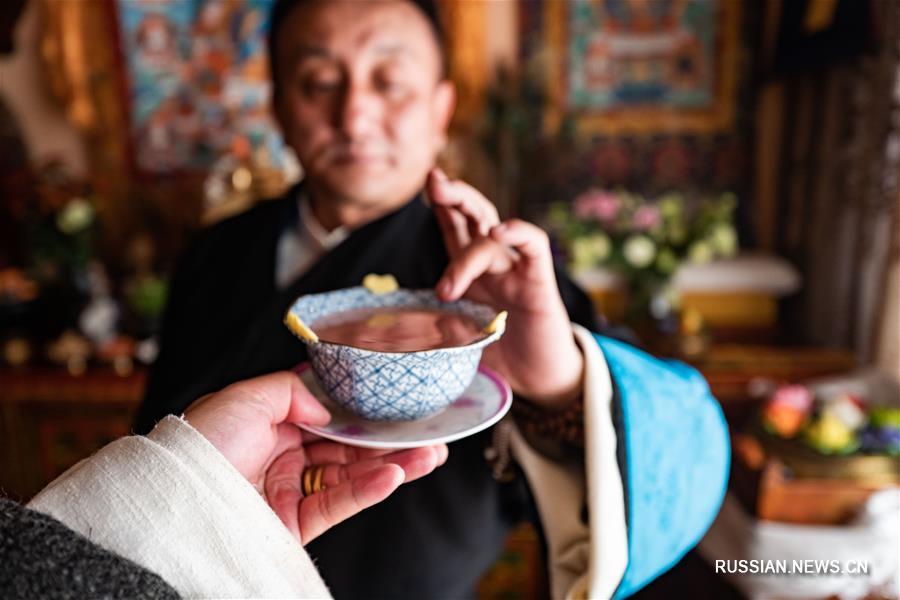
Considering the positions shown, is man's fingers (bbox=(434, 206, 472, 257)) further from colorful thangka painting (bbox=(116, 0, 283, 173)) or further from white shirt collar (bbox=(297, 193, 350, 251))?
colorful thangka painting (bbox=(116, 0, 283, 173))

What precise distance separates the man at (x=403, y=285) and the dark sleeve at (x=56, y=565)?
0.38 meters

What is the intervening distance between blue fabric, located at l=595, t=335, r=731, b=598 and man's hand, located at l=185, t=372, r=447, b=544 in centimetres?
24

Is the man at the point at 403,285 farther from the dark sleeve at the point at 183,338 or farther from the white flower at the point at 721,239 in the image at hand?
the white flower at the point at 721,239

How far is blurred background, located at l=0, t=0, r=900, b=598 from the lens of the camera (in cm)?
162

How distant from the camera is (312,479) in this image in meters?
0.52

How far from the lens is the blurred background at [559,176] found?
162 centimetres

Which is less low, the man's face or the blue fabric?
the man's face

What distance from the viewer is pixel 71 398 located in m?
1.81

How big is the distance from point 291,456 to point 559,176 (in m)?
1.79

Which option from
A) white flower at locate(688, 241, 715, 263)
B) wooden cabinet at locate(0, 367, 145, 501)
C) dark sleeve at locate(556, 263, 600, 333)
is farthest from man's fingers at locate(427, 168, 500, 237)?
wooden cabinet at locate(0, 367, 145, 501)

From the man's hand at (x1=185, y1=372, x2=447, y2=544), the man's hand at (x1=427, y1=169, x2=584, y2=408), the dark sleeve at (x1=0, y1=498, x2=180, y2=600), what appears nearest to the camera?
the dark sleeve at (x1=0, y1=498, x2=180, y2=600)

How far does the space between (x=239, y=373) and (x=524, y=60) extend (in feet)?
5.31

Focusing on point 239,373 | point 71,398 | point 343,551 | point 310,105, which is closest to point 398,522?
point 343,551

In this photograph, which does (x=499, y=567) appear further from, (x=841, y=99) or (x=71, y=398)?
(x=841, y=99)
